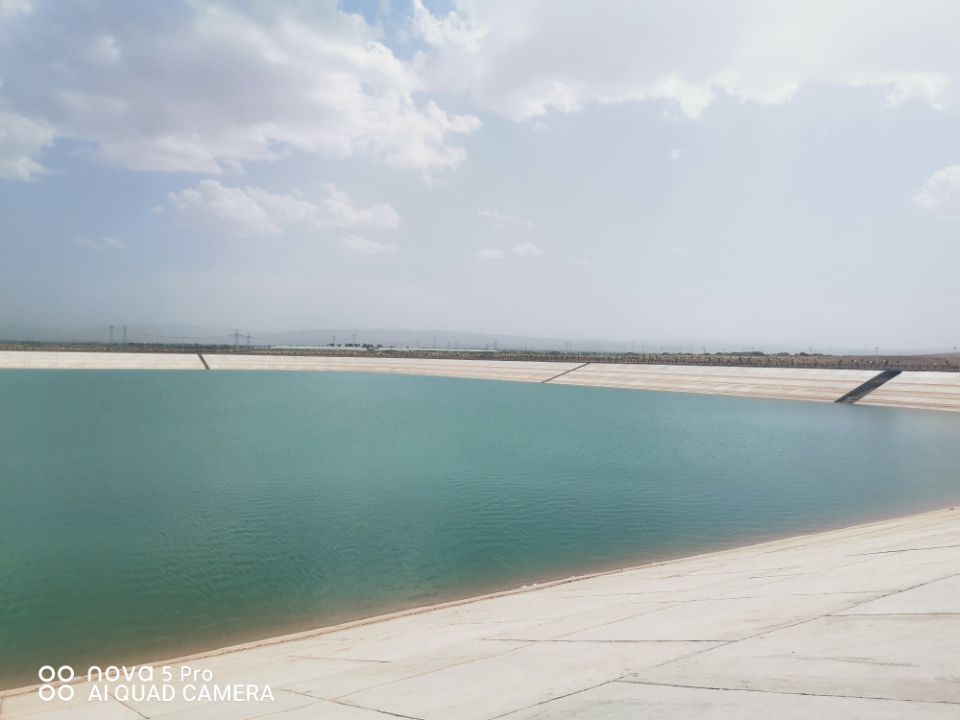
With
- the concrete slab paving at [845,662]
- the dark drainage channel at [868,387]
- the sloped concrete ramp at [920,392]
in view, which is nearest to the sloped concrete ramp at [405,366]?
the dark drainage channel at [868,387]

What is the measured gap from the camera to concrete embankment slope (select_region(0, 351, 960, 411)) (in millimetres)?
55031

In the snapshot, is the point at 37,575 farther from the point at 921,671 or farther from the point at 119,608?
the point at 921,671

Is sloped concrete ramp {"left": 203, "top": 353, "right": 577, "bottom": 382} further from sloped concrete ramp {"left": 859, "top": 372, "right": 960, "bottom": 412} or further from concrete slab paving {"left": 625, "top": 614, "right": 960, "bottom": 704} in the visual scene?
concrete slab paving {"left": 625, "top": 614, "right": 960, "bottom": 704}

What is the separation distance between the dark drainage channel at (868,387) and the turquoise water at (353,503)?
1262 cm

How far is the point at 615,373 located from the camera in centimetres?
8050

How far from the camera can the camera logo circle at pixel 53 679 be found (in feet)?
26.5

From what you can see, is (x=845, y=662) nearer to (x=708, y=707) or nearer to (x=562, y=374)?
(x=708, y=707)

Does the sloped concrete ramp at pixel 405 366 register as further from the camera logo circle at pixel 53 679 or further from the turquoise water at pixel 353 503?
the camera logo circle at pixel 53 679

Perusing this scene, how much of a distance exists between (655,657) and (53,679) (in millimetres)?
10389

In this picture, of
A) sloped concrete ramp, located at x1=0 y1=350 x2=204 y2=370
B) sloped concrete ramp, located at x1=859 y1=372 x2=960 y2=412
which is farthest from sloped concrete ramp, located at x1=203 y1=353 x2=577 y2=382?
sloped concrete ramp, located at x1=859 y1=372 x2=960 y2=412

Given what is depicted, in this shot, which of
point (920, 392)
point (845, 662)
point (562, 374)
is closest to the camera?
point (845, 662)

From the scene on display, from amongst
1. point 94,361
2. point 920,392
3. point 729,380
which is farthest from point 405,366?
point 920,392

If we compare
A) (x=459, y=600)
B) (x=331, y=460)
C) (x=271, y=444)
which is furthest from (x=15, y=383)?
(x=459, y=600)

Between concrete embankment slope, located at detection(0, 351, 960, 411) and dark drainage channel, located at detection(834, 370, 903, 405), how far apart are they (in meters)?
0.47
